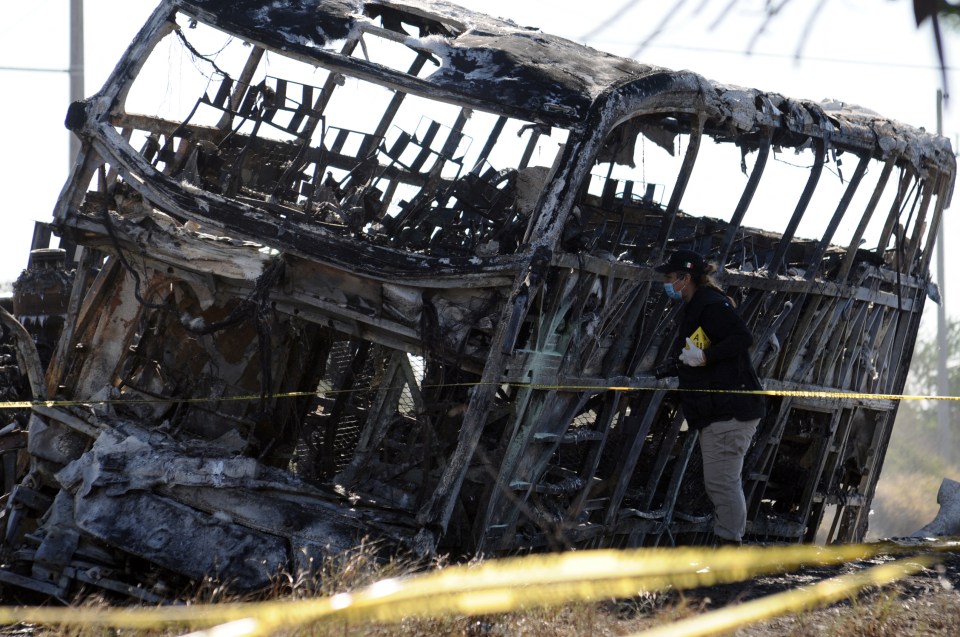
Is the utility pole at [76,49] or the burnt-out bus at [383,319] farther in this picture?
the utility pole at [76,49]

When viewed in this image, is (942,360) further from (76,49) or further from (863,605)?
(863,605)

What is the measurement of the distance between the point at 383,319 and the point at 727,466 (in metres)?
2.45

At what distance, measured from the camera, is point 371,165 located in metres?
11.0

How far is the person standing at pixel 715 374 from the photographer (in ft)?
24.5

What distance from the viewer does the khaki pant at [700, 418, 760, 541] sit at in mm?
7664

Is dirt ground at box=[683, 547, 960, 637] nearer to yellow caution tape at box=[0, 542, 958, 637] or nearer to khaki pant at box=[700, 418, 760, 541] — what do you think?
yellow caution tape at box=[0, 542, 958, 637]

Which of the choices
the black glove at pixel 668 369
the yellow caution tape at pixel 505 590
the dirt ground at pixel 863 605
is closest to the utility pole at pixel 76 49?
the yellow caution tape at pixel 505 590

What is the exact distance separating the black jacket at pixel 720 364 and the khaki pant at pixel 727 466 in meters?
0.09

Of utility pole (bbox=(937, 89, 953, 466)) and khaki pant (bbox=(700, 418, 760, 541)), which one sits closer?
khaki pant (bbox=(700, 418, 760, 541))

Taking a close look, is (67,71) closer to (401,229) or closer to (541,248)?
(401,229)

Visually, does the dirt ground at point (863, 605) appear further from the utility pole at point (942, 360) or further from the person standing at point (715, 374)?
the utility pole at point (942, 360)

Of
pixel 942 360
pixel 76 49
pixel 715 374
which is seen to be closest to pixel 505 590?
pixel 715 374

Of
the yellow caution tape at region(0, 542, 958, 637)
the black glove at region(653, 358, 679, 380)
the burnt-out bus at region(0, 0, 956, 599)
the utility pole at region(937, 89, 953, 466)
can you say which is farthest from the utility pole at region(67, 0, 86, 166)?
the utility pole at region(937, 89, 953, 466)

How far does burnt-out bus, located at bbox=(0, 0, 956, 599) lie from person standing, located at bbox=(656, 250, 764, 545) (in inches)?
28.7
